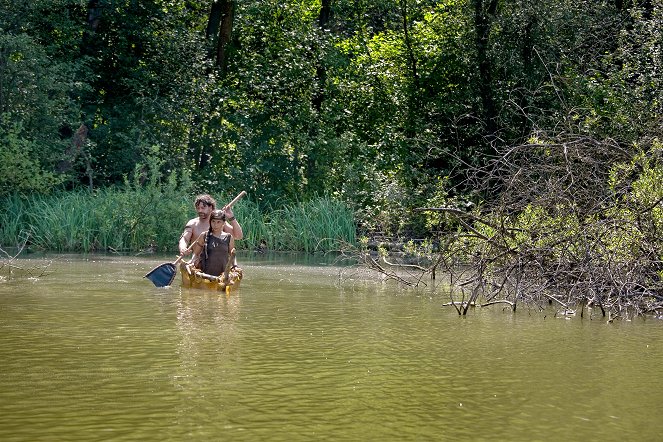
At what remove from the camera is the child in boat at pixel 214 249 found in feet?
46.5

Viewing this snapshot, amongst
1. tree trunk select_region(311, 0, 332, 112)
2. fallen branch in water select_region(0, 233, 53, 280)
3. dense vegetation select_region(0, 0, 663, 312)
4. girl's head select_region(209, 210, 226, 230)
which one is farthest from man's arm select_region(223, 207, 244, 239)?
tree trunk select_region(311, 0, 332, 112)

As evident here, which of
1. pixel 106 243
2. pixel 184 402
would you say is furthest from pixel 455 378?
pixel 106 243

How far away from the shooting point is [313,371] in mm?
7254

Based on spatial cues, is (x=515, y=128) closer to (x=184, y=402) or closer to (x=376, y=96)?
(x=376, y=96)

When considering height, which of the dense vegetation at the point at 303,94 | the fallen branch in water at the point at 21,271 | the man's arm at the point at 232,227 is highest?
the dense vegetation at the point at 303,94

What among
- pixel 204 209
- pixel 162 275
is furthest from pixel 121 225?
pixel 162 275

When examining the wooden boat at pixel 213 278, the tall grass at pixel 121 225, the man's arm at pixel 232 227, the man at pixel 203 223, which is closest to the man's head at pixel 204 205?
the man at pixel 203 223

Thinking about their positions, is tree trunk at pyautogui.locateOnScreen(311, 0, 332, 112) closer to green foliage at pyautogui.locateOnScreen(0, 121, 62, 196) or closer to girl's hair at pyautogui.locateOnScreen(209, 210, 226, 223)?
green foliage at pyautogui.locateOnScreen(0, 121, 62, 196)

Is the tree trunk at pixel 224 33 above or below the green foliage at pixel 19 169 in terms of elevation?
above

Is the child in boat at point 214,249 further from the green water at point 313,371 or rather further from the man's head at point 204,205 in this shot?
the green water at point 313,371

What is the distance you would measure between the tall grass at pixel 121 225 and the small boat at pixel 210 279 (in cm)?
678

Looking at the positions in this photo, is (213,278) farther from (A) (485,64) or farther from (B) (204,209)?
(A) (485,64)

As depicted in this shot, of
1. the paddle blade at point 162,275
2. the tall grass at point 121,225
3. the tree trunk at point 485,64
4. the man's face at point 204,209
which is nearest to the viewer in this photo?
the paddle blade at point 162,275

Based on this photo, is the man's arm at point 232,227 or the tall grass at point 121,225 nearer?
the man's arm at point 232,227
